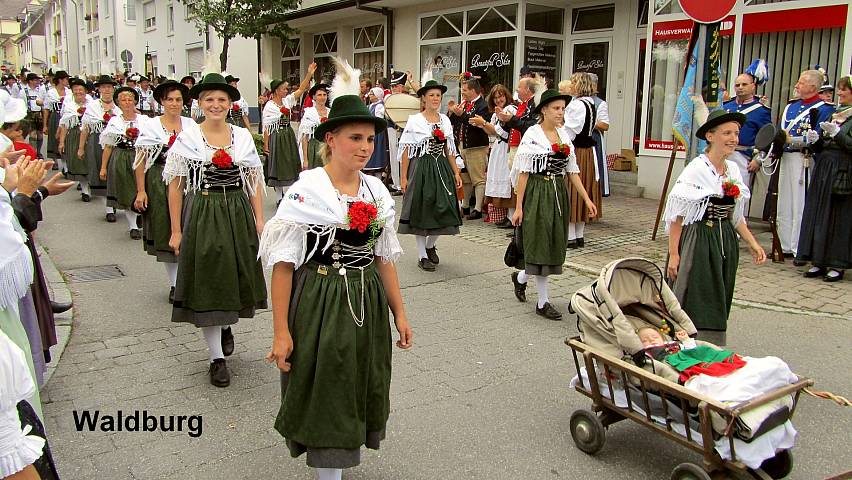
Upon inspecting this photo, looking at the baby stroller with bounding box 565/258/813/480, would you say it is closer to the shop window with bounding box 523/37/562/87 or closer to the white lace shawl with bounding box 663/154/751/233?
the white lace shawl with bounding box 663/154/751/233

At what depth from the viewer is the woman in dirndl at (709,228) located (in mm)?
5035

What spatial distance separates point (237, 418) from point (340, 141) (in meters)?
2.09

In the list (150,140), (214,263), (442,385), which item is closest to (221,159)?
(214,263)

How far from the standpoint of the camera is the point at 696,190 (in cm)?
503

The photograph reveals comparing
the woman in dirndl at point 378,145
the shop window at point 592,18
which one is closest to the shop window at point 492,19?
the shop window at point 592,18

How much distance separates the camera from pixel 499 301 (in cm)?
701

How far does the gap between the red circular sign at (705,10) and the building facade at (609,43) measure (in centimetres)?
513

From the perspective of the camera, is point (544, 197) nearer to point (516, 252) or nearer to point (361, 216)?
point (516, 252)

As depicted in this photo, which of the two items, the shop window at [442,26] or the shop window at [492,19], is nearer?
the shop window at [492,19]

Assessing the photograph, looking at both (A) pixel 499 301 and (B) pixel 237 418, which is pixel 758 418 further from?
Result: (A) pixel 499 301

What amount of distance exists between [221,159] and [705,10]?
4.25 metres

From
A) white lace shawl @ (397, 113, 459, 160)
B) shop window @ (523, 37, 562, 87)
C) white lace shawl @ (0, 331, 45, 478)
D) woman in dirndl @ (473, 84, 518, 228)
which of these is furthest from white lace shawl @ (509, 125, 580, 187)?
shop window @ (523, 37, 562, 87)

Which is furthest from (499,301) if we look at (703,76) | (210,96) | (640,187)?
(640,187)

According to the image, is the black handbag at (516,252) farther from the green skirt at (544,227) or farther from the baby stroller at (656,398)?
the baby stroller at (656,398)
